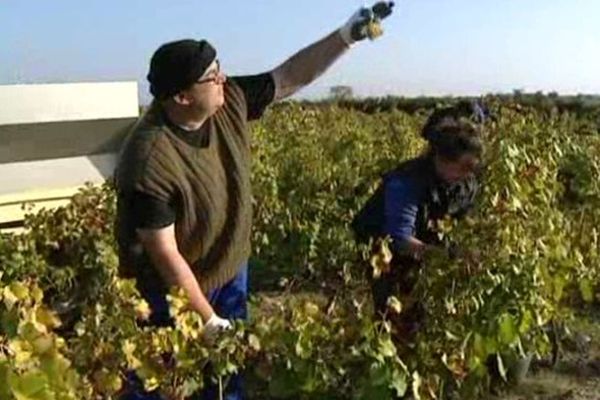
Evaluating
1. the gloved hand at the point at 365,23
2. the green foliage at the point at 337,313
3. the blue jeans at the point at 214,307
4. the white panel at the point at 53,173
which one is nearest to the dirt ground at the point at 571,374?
the green foliage at the point at 337,313

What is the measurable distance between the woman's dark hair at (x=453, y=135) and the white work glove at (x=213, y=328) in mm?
1179

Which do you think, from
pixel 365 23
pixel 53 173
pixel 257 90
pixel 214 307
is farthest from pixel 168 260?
pixel 53 173

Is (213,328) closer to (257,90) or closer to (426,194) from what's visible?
(257,90)

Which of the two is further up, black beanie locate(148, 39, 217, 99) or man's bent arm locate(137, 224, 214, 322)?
black beanie locate(148, 39, 217, 99)

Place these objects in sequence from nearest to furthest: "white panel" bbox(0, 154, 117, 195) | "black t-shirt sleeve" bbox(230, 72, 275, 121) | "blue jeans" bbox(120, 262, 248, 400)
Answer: "blue jeans" bbox(120, 262, 248, 400) < "black t-shirt sleeve" bbox(230, 72, 275, 121) < "white panel" bbox(0, 154, 117, 195)

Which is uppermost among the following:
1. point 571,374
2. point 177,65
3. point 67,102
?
point 67,102

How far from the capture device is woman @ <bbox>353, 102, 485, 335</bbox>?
3.49 m

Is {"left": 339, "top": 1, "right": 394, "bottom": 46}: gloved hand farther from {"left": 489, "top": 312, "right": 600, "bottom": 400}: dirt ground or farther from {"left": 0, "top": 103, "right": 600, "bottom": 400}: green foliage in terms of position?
{"left": 489, "top": 312, "right": 600, "bottom": 400}: dirt ground

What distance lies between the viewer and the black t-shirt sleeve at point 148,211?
2.69 metres

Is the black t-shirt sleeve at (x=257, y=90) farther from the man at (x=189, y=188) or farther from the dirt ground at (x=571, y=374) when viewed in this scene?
the dirt ground at (x=571, y=374)

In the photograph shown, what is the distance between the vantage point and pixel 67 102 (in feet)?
21.5

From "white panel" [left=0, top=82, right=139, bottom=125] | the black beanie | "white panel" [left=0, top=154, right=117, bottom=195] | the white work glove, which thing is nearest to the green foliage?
the white work glove

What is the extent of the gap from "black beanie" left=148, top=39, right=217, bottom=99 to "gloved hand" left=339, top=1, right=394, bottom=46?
60 cm

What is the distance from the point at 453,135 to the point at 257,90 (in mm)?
693
